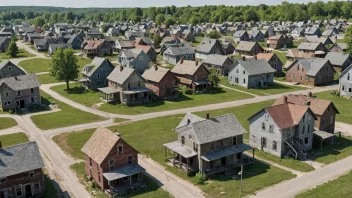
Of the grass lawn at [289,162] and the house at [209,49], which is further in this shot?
the house at [209,49]

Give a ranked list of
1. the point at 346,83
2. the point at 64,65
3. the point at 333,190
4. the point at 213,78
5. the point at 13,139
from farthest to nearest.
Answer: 1. the point at 64,65
2. the point at 213,78
3. the point at 346,83
4. the point at 13,139
5. the point at 333,190

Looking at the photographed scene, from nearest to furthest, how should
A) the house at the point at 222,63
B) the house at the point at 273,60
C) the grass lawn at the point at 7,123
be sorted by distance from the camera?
the grass lawn at the point at 7,123, the house at the point at 273,60, the house at the point at 222,63

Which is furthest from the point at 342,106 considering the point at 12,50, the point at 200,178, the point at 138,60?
the point at 12,50

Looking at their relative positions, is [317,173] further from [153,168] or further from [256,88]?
[256,88]

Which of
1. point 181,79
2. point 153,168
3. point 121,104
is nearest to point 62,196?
point 153,168

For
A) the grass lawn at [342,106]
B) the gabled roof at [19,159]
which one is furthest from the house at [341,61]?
the gabled roof at [19,159]

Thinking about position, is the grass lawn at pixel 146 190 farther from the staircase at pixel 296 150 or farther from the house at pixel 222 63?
the house at pixel 222 63

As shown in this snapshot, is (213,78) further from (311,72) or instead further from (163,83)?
(311,72)

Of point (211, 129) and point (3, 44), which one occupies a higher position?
point (3, 44)
